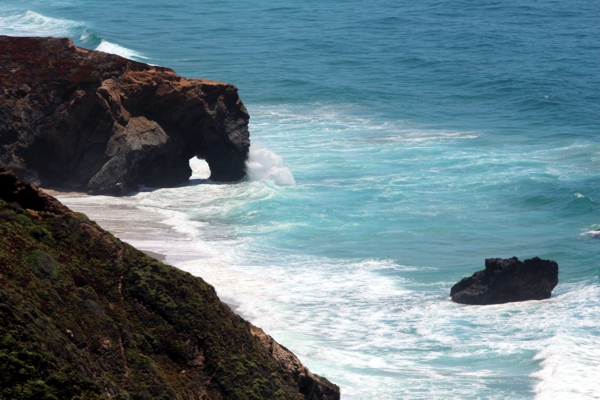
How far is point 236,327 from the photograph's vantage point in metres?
11.1

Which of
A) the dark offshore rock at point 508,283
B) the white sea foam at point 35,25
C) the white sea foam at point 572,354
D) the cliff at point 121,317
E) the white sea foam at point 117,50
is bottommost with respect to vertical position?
the white sea foam at point 572,354

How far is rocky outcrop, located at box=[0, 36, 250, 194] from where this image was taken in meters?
29.5

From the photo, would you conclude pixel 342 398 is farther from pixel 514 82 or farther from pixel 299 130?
pixel 514 82

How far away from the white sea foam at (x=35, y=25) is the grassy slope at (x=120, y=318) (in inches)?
2415

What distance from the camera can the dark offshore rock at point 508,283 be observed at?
22578 mm

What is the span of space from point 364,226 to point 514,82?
3043 centimetres

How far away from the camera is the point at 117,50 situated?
65062 millimetres

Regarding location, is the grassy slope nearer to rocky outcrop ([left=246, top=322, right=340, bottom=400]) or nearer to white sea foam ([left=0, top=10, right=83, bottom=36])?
rocky outcrop ([left=246, top=322, right=340, bottom=400])

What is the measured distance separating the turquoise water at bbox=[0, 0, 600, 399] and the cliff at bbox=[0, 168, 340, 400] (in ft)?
20.0

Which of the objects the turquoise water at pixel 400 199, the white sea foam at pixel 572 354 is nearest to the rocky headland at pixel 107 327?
the turquoise water at pixel 400 199

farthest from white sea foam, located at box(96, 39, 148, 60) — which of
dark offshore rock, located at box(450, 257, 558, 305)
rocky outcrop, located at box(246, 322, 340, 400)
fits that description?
rocky outcrop, located at box(246, 322, 340, 400)

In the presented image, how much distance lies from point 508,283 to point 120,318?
48.2 feet

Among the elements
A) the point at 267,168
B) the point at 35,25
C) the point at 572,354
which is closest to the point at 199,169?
the point at 267,168

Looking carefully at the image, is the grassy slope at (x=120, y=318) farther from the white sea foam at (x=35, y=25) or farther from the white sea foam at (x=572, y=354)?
the white sea foam at (x=35, y=25)
